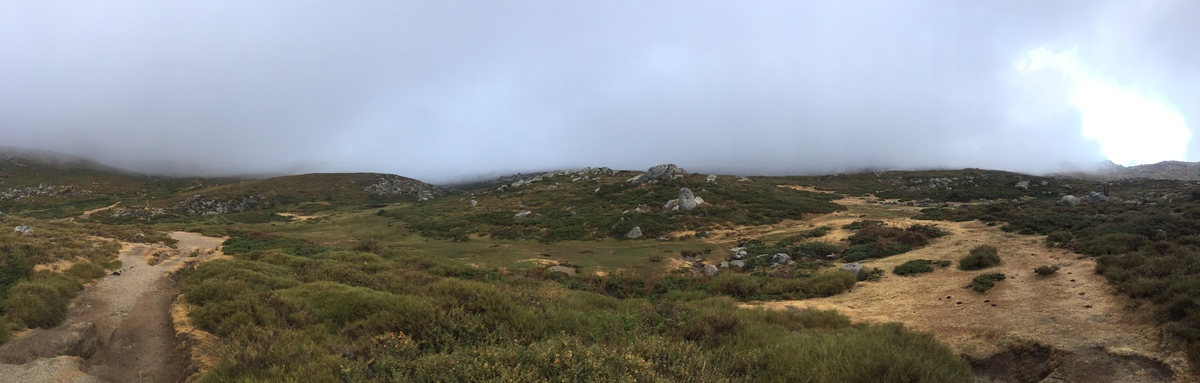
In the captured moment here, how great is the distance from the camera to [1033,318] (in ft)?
34.3

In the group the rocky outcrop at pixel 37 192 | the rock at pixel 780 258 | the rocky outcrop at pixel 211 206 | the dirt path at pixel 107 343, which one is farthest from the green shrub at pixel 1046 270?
the rocky outcrop at pixel 37 192

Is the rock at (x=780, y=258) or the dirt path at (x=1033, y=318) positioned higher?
the dirt path at (x=1033, y=318)

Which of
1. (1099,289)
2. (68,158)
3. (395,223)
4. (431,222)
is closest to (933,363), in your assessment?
(1099,289)

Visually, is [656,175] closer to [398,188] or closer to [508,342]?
[508,342]

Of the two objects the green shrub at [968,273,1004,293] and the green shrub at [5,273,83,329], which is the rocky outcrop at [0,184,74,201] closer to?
the green shrub at [5,273,83,329]

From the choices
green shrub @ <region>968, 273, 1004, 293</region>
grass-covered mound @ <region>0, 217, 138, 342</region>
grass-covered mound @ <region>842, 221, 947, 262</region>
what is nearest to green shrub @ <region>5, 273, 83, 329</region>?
grass-covered mound @ <region>0, 217, 138, 342</region>

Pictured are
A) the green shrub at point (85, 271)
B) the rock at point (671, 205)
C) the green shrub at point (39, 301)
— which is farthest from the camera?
the rock at point (671, 205)

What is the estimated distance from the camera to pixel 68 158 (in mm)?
152500

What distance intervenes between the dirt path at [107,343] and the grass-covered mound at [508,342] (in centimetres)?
83

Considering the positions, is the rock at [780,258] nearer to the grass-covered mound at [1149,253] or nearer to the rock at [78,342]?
the grass-covered mound at [1149,253]

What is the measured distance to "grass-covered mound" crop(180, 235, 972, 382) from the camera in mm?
5664

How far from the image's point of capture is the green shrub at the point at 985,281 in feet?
46.6

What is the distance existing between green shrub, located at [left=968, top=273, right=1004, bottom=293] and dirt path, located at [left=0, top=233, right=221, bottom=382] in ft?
66.5

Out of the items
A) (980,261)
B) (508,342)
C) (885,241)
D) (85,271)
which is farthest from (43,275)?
(885,241)
